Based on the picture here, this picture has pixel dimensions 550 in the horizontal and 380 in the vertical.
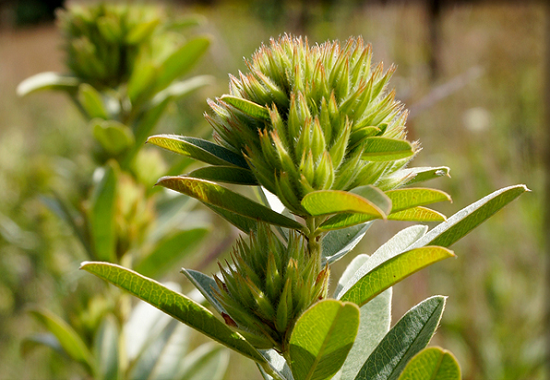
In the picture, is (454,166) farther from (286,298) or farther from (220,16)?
(220,16)

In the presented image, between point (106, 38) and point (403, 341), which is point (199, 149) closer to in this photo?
point (403, 341)

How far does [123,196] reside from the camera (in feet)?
4.36

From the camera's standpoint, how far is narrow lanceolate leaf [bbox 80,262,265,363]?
53 centimetres

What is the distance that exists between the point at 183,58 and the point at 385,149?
3.03ft

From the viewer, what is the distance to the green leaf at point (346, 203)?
0.44 metres

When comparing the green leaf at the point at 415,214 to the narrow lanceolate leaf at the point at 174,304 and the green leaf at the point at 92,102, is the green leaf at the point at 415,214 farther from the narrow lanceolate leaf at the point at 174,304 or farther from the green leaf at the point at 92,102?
the green leaf at the point at 92,102

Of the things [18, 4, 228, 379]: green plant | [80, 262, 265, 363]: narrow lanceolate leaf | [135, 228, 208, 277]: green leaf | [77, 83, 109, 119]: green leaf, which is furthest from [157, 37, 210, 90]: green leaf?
[80, 262, 265, 363]: narrow lanceolate leaf

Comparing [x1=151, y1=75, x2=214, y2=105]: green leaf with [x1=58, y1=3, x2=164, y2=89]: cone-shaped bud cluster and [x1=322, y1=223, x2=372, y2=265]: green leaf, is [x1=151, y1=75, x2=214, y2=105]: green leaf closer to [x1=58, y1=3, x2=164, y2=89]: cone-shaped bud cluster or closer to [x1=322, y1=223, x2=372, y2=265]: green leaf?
[x1=58, y1=3, x2=164, y2=89]: cone-shaped bud cluster

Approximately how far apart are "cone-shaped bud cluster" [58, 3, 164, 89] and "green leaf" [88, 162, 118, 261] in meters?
0.28

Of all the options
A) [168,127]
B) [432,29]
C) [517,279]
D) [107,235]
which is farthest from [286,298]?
[432,29]

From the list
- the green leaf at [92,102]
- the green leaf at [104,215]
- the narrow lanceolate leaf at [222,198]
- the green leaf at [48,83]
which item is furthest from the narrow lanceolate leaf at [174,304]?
the green leaf at [48,83]

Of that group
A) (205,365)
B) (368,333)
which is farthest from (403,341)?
(205,365)

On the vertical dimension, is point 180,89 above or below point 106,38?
below

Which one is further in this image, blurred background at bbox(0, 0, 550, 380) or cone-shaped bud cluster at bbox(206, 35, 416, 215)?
blurred background at bbox(0, 0, 550, 380)
